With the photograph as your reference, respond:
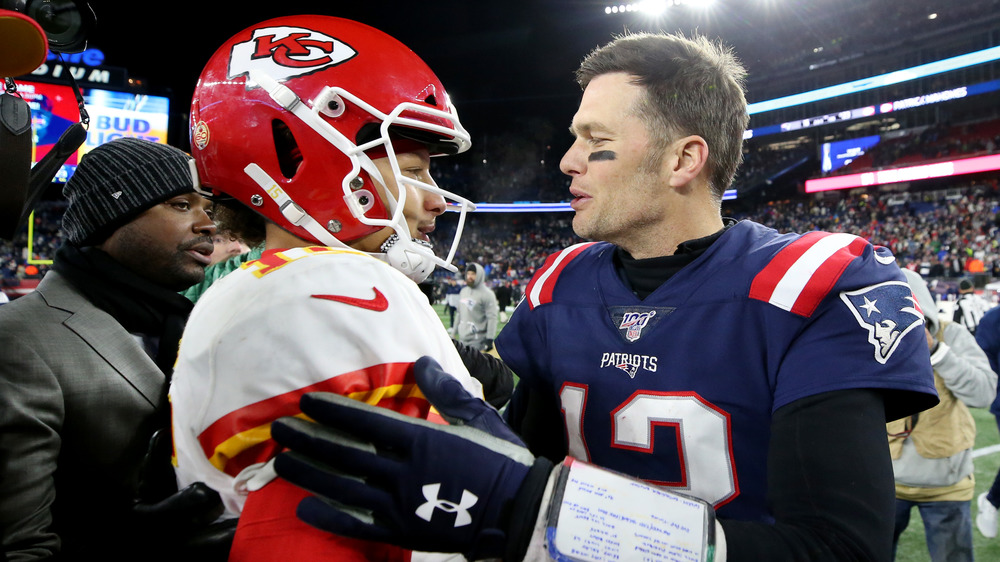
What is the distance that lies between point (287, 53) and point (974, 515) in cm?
548

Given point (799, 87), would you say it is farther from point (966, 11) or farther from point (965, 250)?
point (965, 250)

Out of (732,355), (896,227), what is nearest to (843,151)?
(896,227)

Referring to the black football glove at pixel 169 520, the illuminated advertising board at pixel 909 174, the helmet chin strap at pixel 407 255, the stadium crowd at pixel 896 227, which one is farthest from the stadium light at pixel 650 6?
the black football glove at pixel 169 520

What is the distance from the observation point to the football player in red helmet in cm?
93

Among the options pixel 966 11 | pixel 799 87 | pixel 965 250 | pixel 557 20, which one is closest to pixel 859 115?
pixel 799 87

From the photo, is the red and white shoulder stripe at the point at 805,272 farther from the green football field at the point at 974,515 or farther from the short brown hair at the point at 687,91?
the green football field at the point at 974,515

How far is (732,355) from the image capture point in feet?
4.44

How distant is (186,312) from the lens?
2086 millimetres

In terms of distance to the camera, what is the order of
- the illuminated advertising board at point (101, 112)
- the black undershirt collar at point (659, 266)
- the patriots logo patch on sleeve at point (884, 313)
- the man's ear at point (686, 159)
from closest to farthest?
the patriots logo patch on sleeve at point (884, 313) → the black undershirt collar at point (659, 266) → the man's ear at point (686, 159) → the illuminated advertising board at point (101, 112)

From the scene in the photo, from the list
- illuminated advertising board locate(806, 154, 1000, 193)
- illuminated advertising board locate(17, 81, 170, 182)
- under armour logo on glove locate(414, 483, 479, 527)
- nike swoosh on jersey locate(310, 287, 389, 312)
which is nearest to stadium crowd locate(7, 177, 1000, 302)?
illuminated advertising board locate(806, 154, 1000, 193)

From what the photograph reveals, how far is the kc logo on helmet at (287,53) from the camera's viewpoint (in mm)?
1334

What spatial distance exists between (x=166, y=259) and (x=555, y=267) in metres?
1.40

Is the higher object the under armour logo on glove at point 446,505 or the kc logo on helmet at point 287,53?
the kc logo on helmet at point 287,53

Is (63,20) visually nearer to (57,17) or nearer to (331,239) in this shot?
(57,17)
